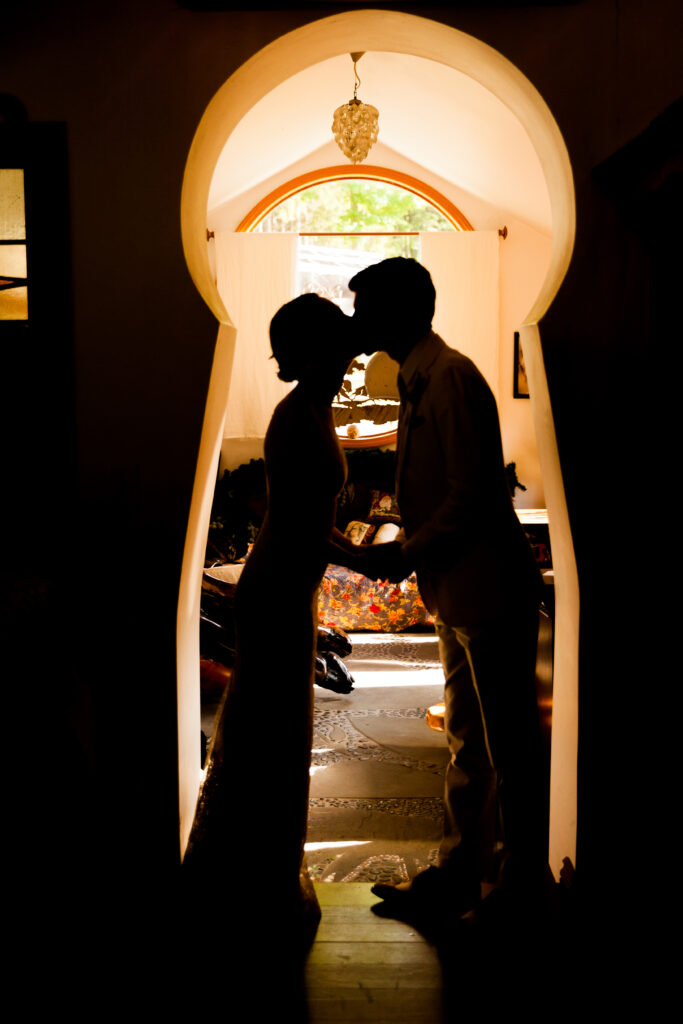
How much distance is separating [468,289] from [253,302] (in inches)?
82.1

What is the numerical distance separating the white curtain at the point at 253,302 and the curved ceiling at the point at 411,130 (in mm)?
518

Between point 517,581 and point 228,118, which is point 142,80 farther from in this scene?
point 517,581

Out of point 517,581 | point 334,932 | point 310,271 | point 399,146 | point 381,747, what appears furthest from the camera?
point 310,271

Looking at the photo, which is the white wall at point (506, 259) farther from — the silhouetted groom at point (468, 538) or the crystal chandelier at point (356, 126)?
the silhouetted groom at point (468, 538)

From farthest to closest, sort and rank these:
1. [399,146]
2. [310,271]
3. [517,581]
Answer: [310,271] → [399,146] → [517,581]

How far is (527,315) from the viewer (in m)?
2.39

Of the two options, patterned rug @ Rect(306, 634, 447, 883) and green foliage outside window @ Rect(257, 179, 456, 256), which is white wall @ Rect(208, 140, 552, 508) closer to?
green foliage outside window @ Rect(257, 179, 456, 256)

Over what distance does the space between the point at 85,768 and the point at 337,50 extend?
224 cm

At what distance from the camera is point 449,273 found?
789 centimetres

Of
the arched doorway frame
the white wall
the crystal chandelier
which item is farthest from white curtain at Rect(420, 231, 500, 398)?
the arched doorway frame

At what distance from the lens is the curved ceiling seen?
5406mm

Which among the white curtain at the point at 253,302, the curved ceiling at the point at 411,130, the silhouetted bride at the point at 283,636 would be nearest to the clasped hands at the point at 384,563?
the silhouetted bride at the point at 283,636

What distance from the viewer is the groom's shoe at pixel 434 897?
7.82 ft

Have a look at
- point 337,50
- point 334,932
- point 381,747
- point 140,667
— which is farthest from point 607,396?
point 381,747
